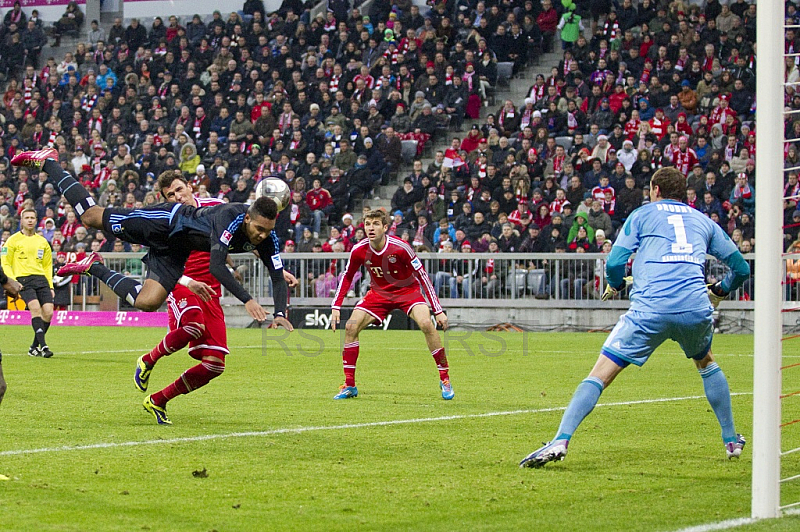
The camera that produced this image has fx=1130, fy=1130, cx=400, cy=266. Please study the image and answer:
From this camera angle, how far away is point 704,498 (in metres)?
6.16

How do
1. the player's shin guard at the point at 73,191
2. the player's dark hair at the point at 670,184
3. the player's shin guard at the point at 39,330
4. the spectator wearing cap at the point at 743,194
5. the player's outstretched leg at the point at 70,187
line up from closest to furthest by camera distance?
1. the player's dark hair at the point at 670,184
2. the player's outstretched leg at the point at 70,187
3. the player's shin guard at the point at 73,191
4. the player's shin guard at the point at 39,330
5. the spectator wearing cap at the point at 743,194

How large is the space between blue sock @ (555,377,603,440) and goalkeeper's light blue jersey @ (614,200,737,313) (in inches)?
22.4

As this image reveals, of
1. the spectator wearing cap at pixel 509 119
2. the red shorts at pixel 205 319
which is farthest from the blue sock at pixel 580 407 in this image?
the spectator wearing cap at pixel 509 119

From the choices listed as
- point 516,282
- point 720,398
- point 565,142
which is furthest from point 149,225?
point 565,142

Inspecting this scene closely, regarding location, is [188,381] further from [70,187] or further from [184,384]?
[70,187]

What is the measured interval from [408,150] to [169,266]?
19.7 metres

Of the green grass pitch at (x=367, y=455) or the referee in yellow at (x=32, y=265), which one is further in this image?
the referee in yellow at (x=32, y=265)

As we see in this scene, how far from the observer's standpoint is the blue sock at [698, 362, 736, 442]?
25.0 ft

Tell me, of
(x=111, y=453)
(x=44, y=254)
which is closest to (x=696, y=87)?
(x=44, y=254)

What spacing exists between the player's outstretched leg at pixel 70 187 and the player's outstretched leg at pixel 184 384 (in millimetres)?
1652

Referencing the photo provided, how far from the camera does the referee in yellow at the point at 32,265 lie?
57.2 feet

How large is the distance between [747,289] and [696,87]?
18.4ft

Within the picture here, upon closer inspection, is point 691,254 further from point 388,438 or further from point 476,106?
point 476,106

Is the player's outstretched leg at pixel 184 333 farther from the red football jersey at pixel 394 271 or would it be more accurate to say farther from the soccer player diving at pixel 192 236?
the red football jersey at pixel 394 271
